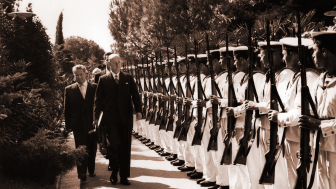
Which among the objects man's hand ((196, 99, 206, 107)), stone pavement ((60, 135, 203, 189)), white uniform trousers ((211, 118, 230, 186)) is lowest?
stone pavement ((60, 135, 203, 189))

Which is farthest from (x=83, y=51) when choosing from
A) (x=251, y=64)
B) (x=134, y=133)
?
(x=251, y=64)

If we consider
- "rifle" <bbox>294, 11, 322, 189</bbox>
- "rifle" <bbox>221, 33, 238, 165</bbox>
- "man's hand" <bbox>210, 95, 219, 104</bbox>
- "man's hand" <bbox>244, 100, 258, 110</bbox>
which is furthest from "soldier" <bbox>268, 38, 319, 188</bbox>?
"man's hand" <bbox>210, 95, 219, 104</bbox>

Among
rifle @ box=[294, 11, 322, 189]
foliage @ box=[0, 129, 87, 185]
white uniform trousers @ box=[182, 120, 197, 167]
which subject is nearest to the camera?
rifle @ box=[294, 11, 322, 189]

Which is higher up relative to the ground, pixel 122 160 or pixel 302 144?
pixel 302 144

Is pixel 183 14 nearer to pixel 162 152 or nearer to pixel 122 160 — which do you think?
pixel 162 152

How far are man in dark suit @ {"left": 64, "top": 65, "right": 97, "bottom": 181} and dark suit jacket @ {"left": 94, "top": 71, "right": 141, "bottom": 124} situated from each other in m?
0.56

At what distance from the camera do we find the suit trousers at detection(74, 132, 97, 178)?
7090mm

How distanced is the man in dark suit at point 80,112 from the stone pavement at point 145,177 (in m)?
0.34

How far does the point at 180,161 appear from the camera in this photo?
28.0 ft

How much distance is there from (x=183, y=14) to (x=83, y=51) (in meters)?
54.4

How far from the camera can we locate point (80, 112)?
7.32 meters

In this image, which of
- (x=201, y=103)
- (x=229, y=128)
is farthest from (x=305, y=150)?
(x=201, y=103)

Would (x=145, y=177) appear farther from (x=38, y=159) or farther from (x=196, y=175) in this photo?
(x=38, y=159)

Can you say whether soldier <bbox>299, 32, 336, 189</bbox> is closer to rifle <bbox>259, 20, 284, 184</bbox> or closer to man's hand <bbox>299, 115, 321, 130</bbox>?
man's hand <bbox>299, 115, 321, 130</bbox>
